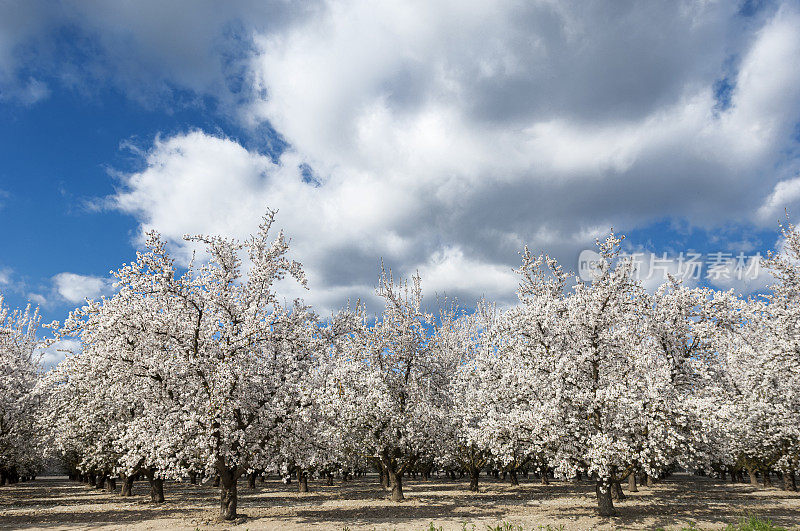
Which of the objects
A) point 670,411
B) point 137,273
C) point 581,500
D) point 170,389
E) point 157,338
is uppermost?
point 137,273

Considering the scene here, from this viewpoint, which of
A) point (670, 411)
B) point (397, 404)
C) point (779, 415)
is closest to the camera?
point (670, 411)

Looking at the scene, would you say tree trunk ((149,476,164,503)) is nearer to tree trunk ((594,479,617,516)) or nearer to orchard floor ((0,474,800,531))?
orchard floor ((0,474,800,531))

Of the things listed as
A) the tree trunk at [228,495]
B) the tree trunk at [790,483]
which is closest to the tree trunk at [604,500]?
the tree trunk at [228,495]

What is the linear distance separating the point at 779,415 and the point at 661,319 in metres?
8.84

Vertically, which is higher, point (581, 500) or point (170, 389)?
point (170, 389)

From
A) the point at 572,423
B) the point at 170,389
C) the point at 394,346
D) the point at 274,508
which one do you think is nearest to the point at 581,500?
the point at 572,423

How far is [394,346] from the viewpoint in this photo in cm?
3491

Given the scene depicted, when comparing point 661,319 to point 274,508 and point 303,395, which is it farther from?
point 274,508

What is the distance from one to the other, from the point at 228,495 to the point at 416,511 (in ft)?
35.8

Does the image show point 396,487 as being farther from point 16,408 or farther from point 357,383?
point 16,408

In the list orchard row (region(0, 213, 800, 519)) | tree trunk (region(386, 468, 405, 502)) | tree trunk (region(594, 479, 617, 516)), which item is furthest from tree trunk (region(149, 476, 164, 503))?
tree trunk (region(594, 479, 617, 516))

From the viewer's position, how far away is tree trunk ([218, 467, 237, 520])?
24656 millimetres

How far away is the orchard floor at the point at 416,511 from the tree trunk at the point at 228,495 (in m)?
0.58

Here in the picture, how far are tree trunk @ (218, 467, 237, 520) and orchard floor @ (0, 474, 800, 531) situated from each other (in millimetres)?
578
